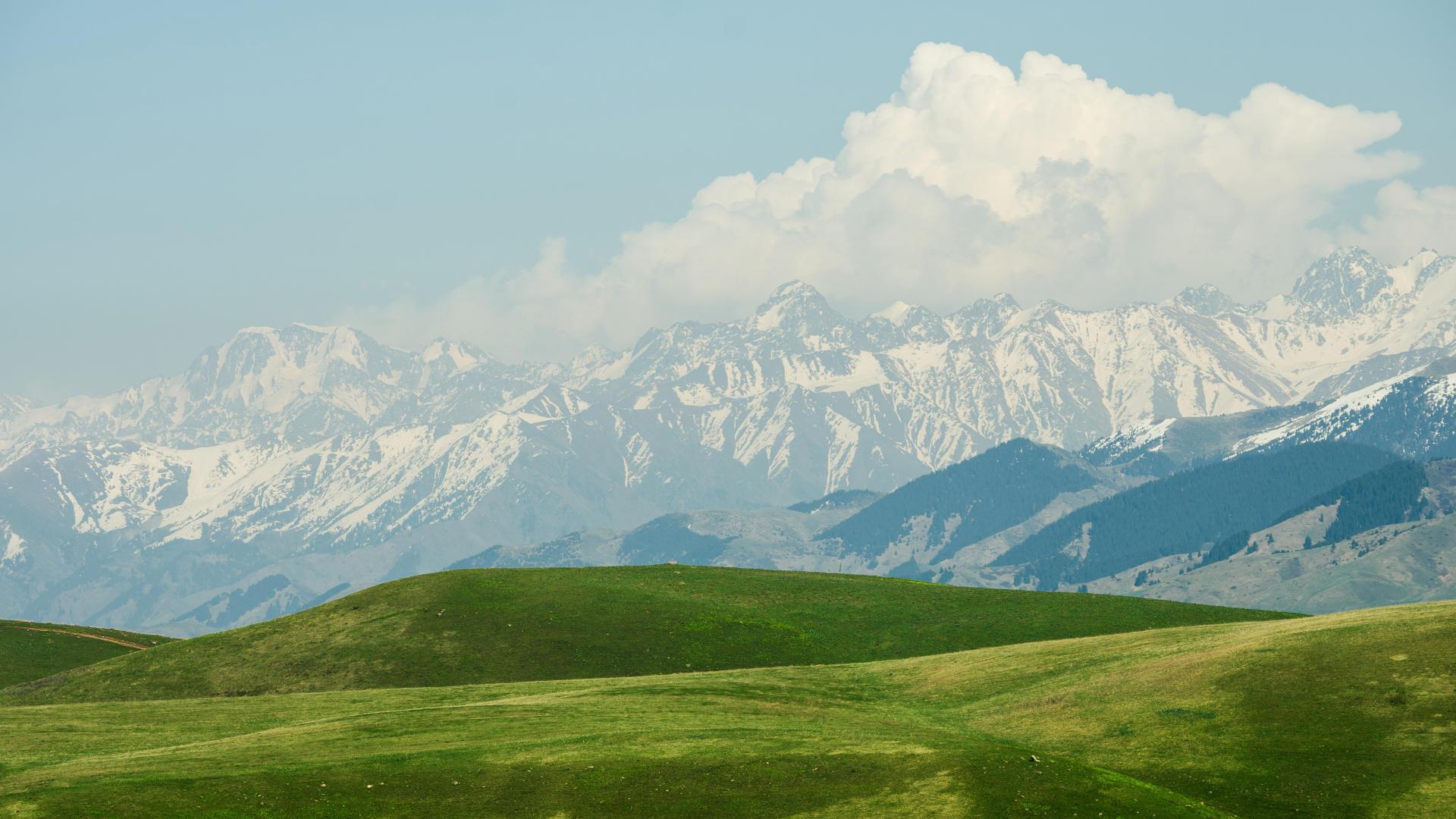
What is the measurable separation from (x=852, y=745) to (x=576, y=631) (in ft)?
162

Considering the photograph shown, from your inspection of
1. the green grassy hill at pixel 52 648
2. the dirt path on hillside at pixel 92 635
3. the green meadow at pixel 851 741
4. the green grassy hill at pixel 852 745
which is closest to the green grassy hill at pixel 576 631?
the green grassy hill at pixel 52 648

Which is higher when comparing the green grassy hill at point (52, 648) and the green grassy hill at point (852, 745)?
the green grassy hill at point (52, 648)

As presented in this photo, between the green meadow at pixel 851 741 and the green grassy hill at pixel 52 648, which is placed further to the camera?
the green grassy hill at pixel 52 648

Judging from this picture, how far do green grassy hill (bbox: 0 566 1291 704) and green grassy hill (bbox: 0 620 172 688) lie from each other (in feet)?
30.0

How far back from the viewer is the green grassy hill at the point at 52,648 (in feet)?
355

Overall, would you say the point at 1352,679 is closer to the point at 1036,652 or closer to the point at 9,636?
the point at 1036,652

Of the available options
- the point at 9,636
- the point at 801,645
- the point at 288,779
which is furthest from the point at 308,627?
the point at 288,779

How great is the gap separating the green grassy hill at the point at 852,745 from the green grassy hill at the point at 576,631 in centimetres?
1713

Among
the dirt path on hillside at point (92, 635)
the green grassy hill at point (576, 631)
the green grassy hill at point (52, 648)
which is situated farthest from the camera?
the dirt path on hillside at point (92, 635)

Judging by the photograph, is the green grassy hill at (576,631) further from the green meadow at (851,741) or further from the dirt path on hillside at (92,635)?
the dirt path on hillside at (92,635)

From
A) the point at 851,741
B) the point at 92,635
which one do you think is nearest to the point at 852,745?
the point at 851,741

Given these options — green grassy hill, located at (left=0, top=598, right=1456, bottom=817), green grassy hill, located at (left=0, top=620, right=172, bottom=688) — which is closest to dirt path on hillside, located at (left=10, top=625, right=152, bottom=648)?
green grassy hill, located at (left=0, top=620, right=172, bottom=688)

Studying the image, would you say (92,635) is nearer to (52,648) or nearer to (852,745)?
(52,648)

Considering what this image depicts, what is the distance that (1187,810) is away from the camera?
176ft
